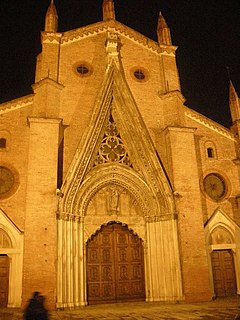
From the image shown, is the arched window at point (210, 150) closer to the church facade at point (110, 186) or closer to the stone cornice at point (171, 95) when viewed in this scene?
the church facade at point (110, 186)

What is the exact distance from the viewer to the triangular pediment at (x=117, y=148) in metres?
14.6

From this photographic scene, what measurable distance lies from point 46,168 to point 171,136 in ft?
19.6

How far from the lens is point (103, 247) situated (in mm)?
14633

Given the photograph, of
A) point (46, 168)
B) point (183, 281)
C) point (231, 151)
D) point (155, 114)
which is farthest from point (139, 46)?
point (183, 281)

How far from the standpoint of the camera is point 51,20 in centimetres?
1786

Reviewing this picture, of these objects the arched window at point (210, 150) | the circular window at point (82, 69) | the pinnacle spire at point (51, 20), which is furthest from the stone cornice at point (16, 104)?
the arched window at point (210, 150)

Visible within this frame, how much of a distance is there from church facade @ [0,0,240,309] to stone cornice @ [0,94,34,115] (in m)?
0.05

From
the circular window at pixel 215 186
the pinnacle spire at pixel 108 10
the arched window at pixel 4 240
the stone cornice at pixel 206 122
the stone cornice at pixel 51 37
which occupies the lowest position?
the arched window at pixel 4 240

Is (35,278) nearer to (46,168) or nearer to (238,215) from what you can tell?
(46,168)

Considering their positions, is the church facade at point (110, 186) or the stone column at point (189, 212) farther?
the stone column at point (189, 212)

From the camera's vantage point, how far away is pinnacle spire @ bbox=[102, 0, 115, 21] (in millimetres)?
19016

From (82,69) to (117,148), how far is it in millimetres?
4669

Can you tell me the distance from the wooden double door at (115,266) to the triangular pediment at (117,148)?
1.92m

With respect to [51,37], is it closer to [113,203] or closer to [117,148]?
[117,148]
